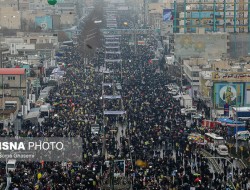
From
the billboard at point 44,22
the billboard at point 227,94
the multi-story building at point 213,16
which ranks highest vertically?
the multi-story building at point 213,16

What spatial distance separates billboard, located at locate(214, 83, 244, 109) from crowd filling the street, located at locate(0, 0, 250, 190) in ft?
2.33

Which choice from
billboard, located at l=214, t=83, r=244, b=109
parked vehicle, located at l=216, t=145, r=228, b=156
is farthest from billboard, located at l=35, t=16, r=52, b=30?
parked vehicle, located at l=216, t=145, r=228, b=156

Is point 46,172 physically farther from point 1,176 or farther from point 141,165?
point 141,165

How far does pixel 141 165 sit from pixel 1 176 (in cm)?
351

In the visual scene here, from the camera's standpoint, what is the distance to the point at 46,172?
795 inches

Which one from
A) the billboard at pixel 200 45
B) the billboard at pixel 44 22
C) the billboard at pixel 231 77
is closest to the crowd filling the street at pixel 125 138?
the billboard at pixel 231 77

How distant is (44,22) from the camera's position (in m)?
73.6

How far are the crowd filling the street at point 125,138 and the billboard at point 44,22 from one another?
29987mm

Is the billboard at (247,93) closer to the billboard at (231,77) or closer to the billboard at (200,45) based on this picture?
the billboard at (231,77)

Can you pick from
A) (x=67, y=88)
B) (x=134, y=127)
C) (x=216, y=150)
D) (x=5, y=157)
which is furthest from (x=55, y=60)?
(x=5, y=157)

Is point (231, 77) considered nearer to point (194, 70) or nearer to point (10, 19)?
point (194, 70)

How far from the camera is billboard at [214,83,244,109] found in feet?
106

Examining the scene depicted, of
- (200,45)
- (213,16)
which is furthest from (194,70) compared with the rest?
(213,16)

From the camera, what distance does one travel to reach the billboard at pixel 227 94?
32438 mm
